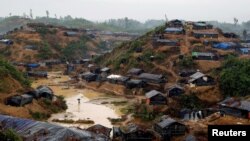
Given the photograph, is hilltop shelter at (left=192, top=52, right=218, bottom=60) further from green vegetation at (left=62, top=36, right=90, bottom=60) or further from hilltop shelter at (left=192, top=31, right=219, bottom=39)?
green vegetation at (left=62, top=36, right=90, bottom=60)

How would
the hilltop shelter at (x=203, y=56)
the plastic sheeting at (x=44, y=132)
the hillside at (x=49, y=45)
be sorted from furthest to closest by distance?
the hillside at (x=49, y=45) → the hilltop shelter at (x=203, y=56) → the plastic sheeting at (x=44, y=132)

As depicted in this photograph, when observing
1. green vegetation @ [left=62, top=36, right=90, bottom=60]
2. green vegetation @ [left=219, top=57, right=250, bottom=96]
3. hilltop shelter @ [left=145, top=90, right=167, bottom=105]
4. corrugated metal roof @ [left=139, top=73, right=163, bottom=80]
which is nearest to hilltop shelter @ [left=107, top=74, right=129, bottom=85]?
corrugated metal roof @ [left=139, top=73, right=163, bottom=80]

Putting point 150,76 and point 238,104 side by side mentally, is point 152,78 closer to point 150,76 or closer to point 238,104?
point 150,76

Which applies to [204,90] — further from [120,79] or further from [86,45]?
[86,45]

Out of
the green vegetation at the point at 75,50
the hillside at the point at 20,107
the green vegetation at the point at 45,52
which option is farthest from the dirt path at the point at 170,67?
the green vegetation at the point at 75,50

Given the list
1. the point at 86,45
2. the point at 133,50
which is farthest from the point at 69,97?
the point at 86,45

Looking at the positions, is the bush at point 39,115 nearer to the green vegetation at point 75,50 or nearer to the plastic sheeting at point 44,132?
the plastic sheeting at point 44,132
